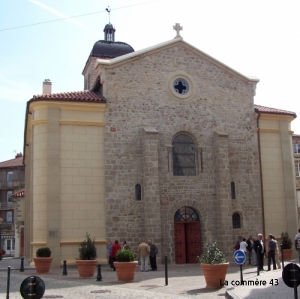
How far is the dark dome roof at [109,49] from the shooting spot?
120 ft

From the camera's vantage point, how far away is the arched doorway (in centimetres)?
2372

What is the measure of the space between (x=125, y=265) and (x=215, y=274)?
3.41 metres

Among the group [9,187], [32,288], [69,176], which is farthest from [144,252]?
[9,187]

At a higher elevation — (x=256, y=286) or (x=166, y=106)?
(x=166, y=106)

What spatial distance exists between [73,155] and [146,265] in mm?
6176

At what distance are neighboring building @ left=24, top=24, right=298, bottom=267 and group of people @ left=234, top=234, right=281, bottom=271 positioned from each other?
1.38 m

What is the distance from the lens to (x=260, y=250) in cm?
1839

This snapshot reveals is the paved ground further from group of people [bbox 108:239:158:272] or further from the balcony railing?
the balcony railing

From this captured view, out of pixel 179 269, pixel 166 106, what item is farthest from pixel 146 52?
pixel 179 269

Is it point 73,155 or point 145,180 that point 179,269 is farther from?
point 73,155

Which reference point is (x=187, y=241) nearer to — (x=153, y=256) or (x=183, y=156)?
(x=153, y=256)

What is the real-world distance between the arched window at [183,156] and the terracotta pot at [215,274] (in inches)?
402

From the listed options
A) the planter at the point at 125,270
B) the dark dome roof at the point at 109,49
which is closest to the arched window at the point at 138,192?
the planter at the point at 125,270

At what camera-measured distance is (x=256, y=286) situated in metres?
14.1
